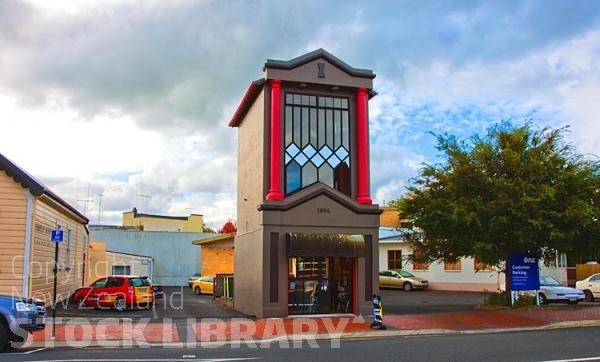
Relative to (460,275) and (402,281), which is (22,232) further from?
(460,275)

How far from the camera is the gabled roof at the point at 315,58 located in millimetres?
22125

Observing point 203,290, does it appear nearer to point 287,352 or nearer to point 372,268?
Answer: point 372,268

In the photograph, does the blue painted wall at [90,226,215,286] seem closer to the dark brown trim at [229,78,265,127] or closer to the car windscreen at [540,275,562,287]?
the dark brown trim at [229,78,265,127]

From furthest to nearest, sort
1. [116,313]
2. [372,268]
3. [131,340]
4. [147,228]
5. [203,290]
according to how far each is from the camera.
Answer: [147,228], [203,290], [116,313], [372,268], [131,340]

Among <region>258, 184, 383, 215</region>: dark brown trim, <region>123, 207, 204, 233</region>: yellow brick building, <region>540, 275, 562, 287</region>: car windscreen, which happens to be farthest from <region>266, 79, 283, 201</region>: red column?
<region>123, 207, 204, 233</region>: yellow brick building

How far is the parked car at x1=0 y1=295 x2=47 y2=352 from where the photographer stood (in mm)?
13477

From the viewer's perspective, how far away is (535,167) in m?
23.0

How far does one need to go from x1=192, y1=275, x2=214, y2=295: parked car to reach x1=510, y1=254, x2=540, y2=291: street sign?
20.2 m

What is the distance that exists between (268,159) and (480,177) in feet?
25.8

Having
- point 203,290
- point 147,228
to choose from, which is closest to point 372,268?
point 203,290

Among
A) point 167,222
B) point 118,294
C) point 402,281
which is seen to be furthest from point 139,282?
point 167,222

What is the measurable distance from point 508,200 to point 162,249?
118 feet

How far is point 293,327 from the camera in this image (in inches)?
747

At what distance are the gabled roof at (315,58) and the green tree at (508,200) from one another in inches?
188
